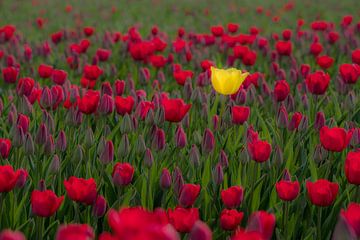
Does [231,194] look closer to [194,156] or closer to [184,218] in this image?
[184,218]

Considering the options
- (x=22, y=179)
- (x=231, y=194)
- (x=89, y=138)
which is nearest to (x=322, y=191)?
(x=231, y=194)

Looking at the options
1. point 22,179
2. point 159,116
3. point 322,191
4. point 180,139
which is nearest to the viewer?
point 322,191

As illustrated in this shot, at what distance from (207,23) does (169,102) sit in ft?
23.6

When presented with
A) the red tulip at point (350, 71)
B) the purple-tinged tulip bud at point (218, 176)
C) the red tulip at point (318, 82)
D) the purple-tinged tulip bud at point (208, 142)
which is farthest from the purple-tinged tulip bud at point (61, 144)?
the red tulip at point (350, 71)

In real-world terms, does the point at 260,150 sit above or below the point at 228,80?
below

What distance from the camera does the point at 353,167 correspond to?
1.86 meters

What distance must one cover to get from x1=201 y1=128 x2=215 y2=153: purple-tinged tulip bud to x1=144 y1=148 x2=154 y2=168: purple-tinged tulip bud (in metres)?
0.29

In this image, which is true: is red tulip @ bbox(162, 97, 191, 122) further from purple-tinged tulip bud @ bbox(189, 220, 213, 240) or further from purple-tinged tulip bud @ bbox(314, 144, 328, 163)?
purple-tinged tulip bud @ bbox(189, 220, 213, 240)

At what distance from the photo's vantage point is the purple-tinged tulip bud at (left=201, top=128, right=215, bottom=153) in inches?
95.7

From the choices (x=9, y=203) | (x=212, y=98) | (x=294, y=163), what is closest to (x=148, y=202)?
(x=9, y=203)

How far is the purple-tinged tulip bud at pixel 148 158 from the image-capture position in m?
2.25

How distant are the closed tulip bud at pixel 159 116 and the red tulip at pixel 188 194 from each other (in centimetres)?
86

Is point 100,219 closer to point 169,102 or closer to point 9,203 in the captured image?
point 9,203

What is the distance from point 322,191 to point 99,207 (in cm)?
72
